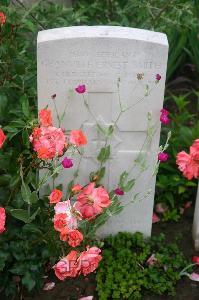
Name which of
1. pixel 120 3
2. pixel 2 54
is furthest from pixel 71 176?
pixel 120 3

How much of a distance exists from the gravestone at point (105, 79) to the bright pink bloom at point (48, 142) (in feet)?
0.94

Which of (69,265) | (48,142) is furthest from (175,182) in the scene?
(48,142)

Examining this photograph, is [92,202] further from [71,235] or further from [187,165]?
[187,165]

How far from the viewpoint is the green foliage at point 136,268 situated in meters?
2.23

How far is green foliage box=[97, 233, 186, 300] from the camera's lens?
2.23m

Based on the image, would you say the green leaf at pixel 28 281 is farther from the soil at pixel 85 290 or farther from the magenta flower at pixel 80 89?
the magenta flower at pixel 80 89

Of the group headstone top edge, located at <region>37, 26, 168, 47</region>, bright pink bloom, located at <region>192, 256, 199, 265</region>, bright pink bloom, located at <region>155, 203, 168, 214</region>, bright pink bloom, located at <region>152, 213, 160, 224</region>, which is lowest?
bright pink bloom, located at <region>192, 256, 199, 265</region>

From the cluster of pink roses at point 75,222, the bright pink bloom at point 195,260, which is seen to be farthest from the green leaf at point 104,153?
the bright pink bloom at point 195,260

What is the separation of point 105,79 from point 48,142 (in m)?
0.43

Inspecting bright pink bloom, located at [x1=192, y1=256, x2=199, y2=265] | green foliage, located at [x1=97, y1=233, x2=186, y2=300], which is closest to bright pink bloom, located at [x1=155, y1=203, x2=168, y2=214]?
green foliage, located at [x1=97, y1=233, x2=186, y2=300]

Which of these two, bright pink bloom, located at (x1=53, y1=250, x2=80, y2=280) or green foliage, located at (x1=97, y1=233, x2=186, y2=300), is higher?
bright pink bloom, located at (x1=53, y1=250, x2=80, y2=280)

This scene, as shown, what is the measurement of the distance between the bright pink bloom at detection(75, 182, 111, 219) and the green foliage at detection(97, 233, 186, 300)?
0.41 m

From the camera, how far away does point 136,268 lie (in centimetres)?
232

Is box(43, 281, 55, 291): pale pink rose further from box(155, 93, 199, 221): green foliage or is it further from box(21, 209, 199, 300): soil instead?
box(155, 93, 199, 221): green foliage
